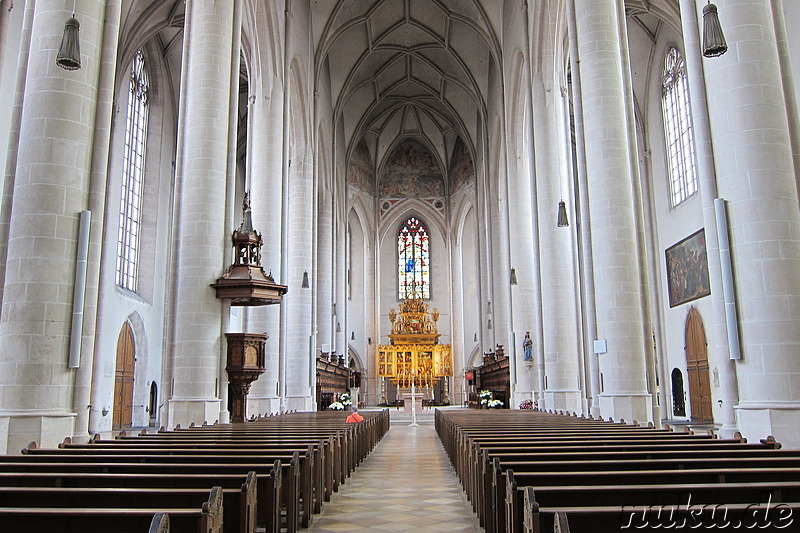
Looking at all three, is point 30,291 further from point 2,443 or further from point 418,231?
point 418,231

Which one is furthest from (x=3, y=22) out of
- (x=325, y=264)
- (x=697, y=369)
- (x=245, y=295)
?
(x=697, y=369)

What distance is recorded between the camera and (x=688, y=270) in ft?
69.1

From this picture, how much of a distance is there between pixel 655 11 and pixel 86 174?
1829 centimetres

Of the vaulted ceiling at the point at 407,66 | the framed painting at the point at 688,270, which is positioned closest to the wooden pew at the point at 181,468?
the framed painting at the point at 688,270

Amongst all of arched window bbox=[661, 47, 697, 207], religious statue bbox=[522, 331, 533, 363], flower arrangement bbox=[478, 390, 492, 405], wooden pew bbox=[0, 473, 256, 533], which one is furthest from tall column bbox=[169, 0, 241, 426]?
flower arrangement bbox=[478, 390, 492, 405]

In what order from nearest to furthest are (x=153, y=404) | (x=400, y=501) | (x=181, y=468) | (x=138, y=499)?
(x=138, y=499) → (x=181, y=468) → (x=400, y=501) → (x=153, y=404)

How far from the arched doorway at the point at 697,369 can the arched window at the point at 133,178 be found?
18436 mm

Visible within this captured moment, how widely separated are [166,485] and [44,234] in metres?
4.95

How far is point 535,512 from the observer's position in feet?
9.86

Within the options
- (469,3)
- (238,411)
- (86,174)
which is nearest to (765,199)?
(86,174)

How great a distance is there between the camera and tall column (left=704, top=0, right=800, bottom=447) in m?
7.66

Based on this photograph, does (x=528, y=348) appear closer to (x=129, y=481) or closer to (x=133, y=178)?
(x=133, y=178)

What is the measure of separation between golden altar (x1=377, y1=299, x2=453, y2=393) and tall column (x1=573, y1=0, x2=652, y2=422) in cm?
2376

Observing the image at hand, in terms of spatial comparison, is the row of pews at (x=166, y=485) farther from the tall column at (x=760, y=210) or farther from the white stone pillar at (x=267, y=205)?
the white stone pillar at (x=267, y=205)
